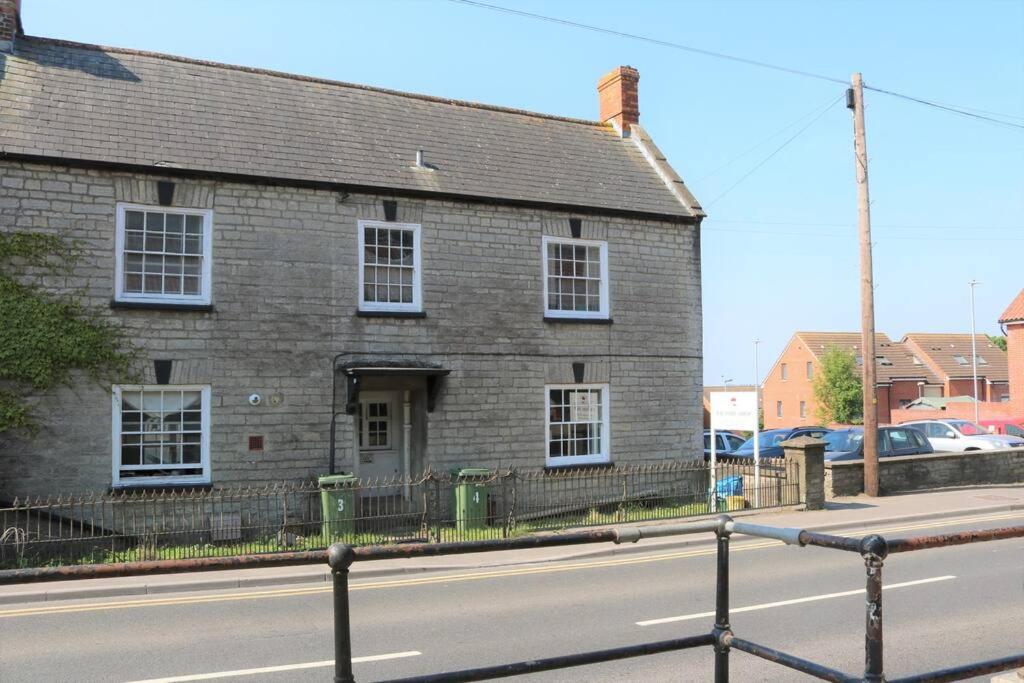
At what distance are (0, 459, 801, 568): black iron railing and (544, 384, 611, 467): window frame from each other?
0.84 ft

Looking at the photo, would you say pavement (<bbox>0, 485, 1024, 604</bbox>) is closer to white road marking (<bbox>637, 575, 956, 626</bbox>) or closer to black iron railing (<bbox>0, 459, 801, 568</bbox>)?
black iron railing (<bbox>0, 459, 801, 568</bbox>)

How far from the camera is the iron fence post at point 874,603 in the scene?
2.97m

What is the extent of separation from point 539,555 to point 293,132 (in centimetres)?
957

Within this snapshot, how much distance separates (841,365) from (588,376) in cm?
4756

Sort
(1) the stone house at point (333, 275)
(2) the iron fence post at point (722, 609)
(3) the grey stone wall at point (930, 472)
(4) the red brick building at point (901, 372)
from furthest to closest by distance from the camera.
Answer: (4) the red brick building at point (901, 372), (3) the grey stone wall at point (930, 472), (1) the stone house at point (333, 275), (2) the iron fence post at point (722, 609)

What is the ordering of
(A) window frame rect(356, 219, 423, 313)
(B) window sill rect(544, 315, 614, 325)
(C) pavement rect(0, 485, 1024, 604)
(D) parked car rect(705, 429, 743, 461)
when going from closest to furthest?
(C) pavement rect(0, 485, 1024, 604), (A) window frame rect(356, 219, 423, 313), (B) window sill rect(544, 315, 614, 325), (D) parked car rect(705, 429, 743, 461)

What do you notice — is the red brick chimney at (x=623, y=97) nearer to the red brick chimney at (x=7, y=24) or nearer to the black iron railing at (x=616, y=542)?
the red brick chimney at (x=7, y=24)

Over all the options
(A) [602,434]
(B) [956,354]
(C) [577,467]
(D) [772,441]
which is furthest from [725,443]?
(B) [956,354]

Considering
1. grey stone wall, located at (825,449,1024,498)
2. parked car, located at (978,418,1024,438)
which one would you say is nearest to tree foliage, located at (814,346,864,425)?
parked car, located at (978,418,1024,438)

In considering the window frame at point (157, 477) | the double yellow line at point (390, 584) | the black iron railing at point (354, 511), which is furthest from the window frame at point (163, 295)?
the double yellow line at point (390, 584)

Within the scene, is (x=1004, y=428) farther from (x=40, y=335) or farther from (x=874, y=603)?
(x=874, y=603)

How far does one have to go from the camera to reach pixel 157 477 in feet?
47.2

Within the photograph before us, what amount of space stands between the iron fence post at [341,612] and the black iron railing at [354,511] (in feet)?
26.4

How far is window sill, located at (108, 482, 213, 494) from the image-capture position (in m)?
14.0
